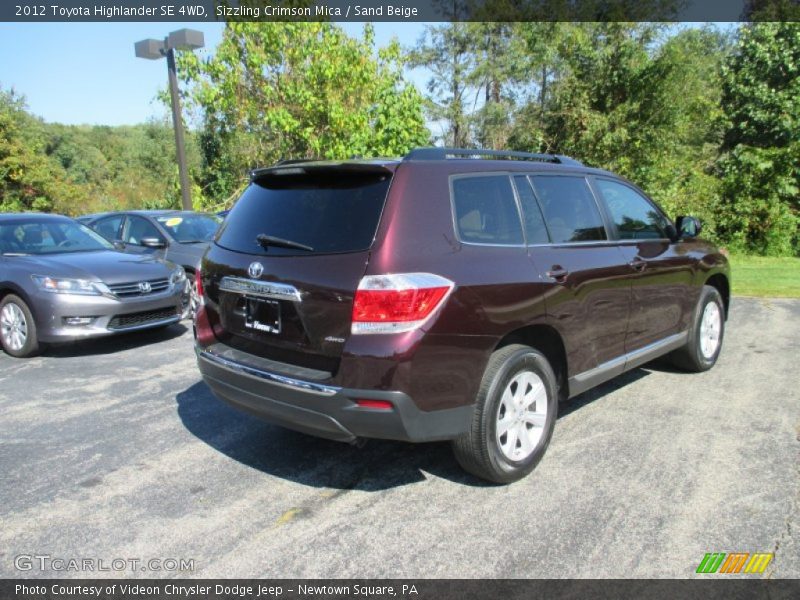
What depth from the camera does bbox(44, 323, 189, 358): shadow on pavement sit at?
6867 mm

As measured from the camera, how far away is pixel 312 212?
3.36 metres

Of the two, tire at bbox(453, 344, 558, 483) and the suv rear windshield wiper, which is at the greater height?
the suv rear windshield wiper

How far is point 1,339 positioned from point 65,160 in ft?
145

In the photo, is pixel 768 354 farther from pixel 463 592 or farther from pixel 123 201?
pixel 123 201

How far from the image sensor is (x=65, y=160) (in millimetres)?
44469

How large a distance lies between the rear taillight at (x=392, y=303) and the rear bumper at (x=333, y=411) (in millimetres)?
323

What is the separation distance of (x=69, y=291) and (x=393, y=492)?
4802 millimetres

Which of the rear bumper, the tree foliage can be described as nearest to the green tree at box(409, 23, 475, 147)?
the tree foliage

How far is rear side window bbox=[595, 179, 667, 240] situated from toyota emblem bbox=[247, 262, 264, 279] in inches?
104

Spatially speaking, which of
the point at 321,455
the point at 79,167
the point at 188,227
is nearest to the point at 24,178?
the point at 188,227

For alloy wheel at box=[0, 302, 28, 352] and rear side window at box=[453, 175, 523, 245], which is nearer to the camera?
rear side window at box=[453, 175, 523, 245]

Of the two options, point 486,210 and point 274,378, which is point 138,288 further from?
point 486,210

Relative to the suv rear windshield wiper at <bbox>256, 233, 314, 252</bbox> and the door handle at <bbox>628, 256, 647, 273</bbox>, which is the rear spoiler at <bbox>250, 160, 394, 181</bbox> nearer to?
the suv rear windshield wiper at <bbox>256, 233, 314, 252</bbox>

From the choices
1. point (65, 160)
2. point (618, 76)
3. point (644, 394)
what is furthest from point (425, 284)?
point (65, 160)
